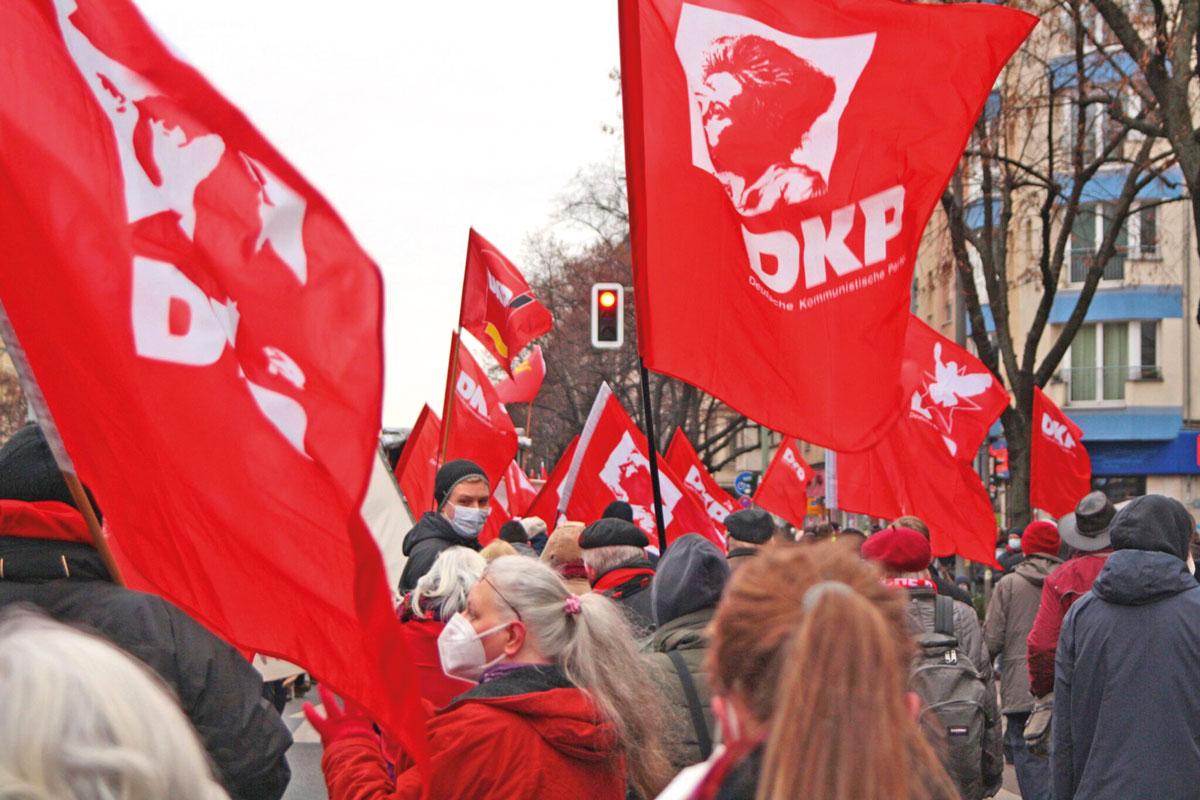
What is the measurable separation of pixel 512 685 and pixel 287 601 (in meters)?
0.56

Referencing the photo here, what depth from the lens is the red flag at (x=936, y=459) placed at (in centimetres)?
1184

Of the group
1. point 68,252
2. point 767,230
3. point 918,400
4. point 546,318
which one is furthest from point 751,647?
point 546,318

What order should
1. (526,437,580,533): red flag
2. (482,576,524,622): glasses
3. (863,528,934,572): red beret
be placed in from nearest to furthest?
(482,576,524,622): glasses
(863,528,934,572): red beret
(526,437,580,533): red flag

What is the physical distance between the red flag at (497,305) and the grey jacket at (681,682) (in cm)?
901

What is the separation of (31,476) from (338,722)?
2.94ft

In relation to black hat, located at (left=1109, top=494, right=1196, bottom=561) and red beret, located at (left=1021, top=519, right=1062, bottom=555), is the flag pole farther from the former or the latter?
red beret, located at (left=1021, top=519, right=1062, bottom=555)

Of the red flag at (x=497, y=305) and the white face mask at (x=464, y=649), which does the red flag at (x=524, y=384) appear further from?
the white face mask at (x=464, y=649)

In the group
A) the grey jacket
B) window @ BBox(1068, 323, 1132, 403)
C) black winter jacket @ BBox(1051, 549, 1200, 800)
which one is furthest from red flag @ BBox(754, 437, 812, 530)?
window @ BBox(1068, 323, 1132, 403)

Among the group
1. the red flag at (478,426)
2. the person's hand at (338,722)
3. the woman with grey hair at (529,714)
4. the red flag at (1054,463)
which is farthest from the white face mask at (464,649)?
the red flag at (1054,463)

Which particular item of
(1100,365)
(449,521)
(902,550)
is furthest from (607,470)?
(1100,365)

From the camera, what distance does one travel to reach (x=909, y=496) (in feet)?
39.1

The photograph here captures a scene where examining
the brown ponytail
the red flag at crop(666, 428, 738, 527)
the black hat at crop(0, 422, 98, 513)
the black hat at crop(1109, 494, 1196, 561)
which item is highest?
the black hat at crop(0, 422, 98, 513)

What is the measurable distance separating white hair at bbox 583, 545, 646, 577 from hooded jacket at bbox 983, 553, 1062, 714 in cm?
364

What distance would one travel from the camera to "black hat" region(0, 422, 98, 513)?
371 cm
